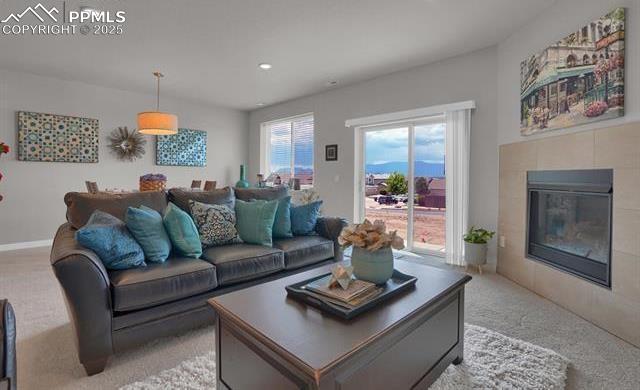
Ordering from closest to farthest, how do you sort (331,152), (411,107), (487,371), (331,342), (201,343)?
(331,342) < (487,371) < (201,343) < (411,107) < (331,152)

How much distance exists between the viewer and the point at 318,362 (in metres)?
0.97

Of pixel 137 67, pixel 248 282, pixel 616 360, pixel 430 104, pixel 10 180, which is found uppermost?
pixel 137 67

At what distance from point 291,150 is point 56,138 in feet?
12.2

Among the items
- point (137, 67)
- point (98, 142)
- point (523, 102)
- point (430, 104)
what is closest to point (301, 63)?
point (430, 104)

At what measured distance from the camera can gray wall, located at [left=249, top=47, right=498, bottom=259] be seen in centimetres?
364

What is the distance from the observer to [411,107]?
4277mm

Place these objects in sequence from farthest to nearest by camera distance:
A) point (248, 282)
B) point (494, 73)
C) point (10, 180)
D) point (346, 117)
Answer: point (346, 117), point (10, 180), point (494, 73), point (248, 282)

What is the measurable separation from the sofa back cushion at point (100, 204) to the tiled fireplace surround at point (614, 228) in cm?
330

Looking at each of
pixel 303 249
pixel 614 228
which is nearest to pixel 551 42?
pixel 614 228

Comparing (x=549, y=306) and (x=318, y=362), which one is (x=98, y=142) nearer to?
(x=318, y=362)

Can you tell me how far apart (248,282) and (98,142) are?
14.6 ft
